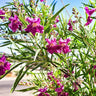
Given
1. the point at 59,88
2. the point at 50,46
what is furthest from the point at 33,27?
the point at 59,88

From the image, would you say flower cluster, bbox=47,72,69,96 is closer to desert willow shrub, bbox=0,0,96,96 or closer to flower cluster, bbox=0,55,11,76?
desert willow shrub, bbox=0,0,96,96

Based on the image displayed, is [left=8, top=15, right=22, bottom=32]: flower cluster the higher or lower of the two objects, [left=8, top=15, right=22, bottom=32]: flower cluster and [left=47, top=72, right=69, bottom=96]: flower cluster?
the higher

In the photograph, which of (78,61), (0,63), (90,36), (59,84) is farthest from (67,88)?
(0,63)

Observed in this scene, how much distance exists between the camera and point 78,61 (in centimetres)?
93

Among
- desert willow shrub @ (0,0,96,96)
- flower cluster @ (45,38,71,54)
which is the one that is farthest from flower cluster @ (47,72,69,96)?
flower cluster @ (45,38,71,54)

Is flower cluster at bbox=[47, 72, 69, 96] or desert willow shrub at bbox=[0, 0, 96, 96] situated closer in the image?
desert willow shrub at bbox=[0, 0, 96, 96]

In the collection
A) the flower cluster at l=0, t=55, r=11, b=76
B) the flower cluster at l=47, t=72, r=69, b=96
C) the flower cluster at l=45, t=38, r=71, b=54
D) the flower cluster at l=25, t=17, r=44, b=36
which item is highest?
the flower cluster at l=25, t=17, r=44, b=36

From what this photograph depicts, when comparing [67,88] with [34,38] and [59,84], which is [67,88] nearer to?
[59,84]

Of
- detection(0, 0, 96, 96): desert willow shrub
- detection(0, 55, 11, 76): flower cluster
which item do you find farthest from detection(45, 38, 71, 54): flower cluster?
detection(0, 55, 11, 76): flower cluster

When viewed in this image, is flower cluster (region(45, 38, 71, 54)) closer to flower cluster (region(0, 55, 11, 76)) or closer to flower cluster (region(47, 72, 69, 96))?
flower cluster (region(0, 55, 11, 76))

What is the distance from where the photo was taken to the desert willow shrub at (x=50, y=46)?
0.64 meters

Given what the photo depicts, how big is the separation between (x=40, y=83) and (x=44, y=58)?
16.1 inches

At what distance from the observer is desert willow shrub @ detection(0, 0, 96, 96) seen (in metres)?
0.64

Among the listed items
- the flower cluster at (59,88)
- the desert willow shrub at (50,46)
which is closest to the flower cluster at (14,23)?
the desert willow shrub at (50,46)
